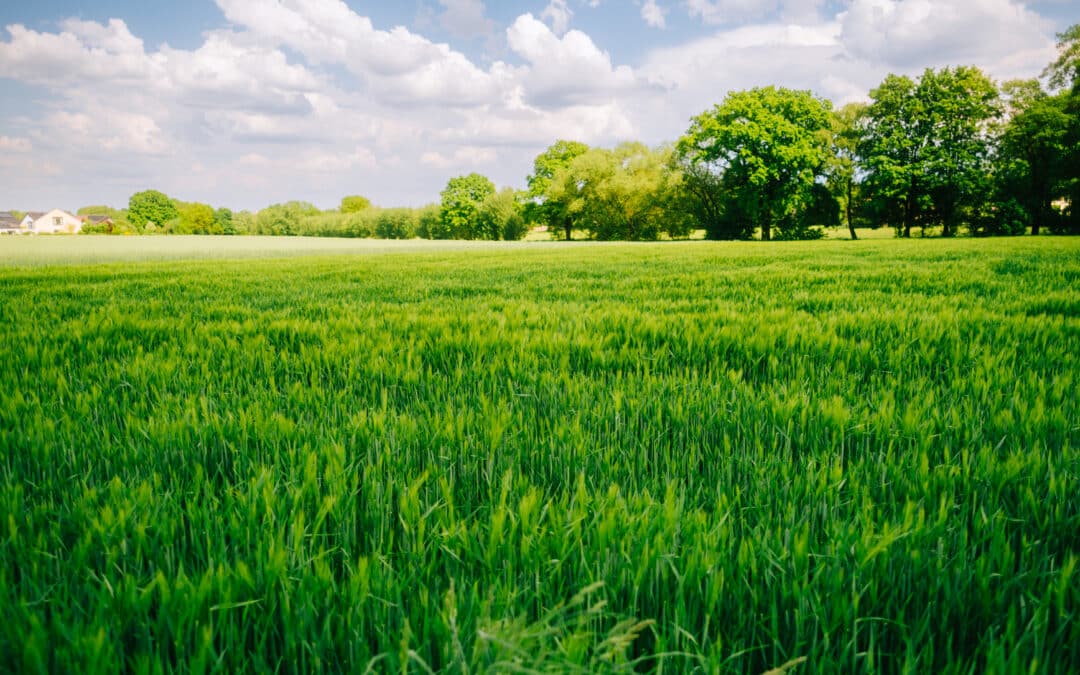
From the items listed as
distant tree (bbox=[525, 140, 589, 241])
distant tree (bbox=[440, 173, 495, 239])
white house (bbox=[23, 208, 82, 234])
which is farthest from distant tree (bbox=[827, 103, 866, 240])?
white house (bbox=[23, 208, 82, 234])

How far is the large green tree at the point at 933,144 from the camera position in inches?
1780

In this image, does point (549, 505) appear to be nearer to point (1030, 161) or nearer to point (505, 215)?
point (1030, 161)

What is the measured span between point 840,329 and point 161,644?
4.26 meters

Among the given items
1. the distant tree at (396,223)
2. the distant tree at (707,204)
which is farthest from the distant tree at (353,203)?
the distant tree at (707,204)

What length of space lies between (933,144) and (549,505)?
59.3 metres

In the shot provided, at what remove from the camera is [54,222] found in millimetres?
136000

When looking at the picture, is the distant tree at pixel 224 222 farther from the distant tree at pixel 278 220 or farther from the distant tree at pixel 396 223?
the distant tree at pixel 396 223

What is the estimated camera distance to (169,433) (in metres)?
2.03

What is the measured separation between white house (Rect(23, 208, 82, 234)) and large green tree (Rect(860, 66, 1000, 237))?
553 feet

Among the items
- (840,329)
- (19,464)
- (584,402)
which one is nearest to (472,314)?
(584,402)

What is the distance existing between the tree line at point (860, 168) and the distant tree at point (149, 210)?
9774cm

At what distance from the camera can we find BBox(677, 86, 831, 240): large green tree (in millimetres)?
50344

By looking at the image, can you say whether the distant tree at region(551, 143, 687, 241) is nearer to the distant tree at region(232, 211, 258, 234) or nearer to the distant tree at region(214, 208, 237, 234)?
the distant tree at region(232, 211, 258, 234)

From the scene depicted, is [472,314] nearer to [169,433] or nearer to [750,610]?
[169,433]
